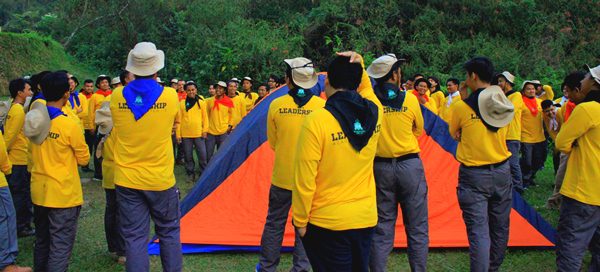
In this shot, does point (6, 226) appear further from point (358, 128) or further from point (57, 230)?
point (358, 128)

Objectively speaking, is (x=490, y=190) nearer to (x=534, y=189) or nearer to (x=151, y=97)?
(x=151, y=97)

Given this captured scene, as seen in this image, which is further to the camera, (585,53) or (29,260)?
(585,53)

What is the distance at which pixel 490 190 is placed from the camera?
4199 mm

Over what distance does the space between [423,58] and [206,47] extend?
7.99 metres

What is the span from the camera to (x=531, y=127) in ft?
27.3

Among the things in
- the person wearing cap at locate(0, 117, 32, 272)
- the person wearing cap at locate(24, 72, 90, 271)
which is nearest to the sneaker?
the person wearing cap at locate(0, 117, 32, 272)

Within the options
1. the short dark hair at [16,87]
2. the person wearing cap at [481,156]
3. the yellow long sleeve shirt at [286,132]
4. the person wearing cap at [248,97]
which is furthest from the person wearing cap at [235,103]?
the person wearing cap at [481,156]

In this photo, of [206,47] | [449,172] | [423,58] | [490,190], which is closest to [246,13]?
[206,47]

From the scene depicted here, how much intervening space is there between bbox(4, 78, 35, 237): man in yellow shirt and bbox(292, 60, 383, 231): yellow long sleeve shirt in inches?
A: 150

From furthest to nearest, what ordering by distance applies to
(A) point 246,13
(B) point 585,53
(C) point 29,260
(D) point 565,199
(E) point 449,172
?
(A) point 246,13 < (B) point 585,53 < (E) point 449,172 < (C) point 29,260 < (D) point 565,199

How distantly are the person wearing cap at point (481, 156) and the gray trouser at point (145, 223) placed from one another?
95.9 inches

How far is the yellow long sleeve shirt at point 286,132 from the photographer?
4.27m

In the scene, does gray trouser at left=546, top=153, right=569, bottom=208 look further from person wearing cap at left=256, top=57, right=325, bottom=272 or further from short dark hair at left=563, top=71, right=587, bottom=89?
person wearing cap at left=256, top=57, right=325, bottom=272

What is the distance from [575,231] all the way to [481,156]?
94 centimetres
